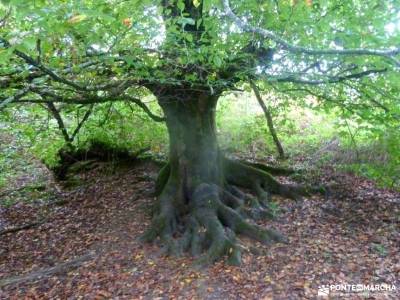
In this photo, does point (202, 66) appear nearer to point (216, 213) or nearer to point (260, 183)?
point (216, 213)

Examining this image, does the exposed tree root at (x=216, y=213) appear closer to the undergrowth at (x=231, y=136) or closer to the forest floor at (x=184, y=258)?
the forest floor at (x=184, y=258)

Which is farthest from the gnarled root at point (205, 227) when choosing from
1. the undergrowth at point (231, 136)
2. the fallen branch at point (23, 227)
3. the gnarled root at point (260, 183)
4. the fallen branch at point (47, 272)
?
the fallen branch at point (23, 227)

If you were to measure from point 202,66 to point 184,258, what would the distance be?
9.85 feet

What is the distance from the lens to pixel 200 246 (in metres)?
6.36

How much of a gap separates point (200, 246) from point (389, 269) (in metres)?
2.77

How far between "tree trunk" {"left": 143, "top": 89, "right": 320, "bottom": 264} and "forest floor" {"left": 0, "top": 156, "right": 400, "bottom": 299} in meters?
0.29

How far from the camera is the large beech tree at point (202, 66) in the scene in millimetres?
4078

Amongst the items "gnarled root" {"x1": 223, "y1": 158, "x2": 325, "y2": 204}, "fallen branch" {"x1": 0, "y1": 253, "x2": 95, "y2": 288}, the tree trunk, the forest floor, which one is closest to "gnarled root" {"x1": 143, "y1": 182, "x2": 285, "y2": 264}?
the tree trunk

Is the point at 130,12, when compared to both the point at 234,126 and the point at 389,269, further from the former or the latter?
the point at 234,126

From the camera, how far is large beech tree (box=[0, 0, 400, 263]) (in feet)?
13.4

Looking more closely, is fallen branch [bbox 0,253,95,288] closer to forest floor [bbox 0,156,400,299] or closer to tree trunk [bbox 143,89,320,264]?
forest floor [bbox 0,156,400,299]

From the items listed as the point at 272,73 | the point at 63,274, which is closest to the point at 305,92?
the point at 272,73

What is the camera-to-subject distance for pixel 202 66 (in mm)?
5625

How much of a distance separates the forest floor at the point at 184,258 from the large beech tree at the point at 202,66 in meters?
0.39
